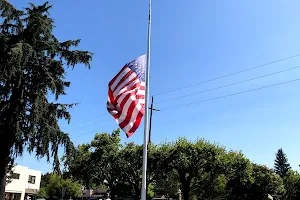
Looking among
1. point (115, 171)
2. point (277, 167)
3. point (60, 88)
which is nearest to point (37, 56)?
point (60, 88)

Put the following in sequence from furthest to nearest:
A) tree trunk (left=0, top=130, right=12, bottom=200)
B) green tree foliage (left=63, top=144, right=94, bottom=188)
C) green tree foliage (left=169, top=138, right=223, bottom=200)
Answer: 1. green tree foliage (left=63, top=144, right=94, bottom=188)
2. green tree foliage (left=169, top=138, right=223, bottom=200)
3. tree trunk (left=0, top=130, right=12, bottom=200)

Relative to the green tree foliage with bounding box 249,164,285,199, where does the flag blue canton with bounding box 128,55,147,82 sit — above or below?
above

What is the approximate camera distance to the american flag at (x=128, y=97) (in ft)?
40.6

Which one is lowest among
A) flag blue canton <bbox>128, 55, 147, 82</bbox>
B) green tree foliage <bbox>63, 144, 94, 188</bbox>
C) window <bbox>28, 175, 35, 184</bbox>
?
window <bbox>28, 175, 35, 184</bbox>

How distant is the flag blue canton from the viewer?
1303 cm

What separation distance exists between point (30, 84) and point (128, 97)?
1027 centimetres

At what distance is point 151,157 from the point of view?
34.5 meters

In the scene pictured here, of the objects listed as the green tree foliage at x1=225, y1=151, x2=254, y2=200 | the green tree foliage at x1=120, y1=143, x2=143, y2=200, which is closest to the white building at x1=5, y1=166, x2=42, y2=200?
the green tree foliage at x1=120, y1=143, x2=143, y2=200

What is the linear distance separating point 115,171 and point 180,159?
36.4 ft

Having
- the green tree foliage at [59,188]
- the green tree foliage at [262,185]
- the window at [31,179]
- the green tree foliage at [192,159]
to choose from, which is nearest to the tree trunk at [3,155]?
the green tree foliage at [192,159]

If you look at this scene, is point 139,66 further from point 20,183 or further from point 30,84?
point 20,183

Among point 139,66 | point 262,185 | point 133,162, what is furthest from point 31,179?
point 139,66

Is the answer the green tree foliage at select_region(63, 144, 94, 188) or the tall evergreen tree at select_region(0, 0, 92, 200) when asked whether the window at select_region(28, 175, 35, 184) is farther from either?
the tall evergreen tree at select_region(0, 0, 92, 200)

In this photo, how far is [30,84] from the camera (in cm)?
2014
